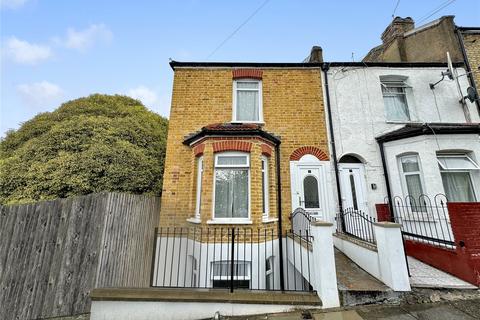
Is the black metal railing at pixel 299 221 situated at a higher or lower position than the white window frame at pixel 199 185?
lower

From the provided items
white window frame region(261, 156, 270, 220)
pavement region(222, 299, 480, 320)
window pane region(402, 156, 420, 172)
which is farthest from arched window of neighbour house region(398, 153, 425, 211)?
white window frame region(261, 156, 270, 220)

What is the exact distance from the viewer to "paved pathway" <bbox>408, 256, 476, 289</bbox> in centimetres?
395

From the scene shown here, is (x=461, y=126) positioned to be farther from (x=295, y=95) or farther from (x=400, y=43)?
(x=400, y=43)

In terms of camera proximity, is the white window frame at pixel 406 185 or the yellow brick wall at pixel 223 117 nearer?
the white window frame at pixel 406 185

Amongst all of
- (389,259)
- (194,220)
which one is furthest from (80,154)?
(389,259)

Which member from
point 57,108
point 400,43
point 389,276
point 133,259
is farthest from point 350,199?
point 57,108

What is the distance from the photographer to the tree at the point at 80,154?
6680mm

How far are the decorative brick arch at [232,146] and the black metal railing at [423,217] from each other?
5065mm

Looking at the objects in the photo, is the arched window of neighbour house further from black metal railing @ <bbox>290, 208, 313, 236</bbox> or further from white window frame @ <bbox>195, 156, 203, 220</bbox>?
white window frame @ <bbox>195, 156, 203, 220</bbox>

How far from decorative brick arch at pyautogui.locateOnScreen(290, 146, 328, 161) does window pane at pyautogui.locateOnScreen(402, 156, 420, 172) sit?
2476 millimetres

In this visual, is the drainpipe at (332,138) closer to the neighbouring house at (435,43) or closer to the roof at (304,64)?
the roof at (304,64)

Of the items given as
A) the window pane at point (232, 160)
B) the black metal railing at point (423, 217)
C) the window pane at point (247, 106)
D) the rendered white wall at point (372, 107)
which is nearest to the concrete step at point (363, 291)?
the black metal railing at point (423, 217)

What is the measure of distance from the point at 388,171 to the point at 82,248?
9.09 metres

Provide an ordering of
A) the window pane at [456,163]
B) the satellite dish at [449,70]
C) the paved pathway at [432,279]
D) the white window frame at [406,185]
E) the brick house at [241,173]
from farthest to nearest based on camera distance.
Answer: the satellite dish at [449,70] < the window pane at [456,163] < the white window frame at [406,185] < the brick house at [241,173] < the paved pathway at [432,279]
